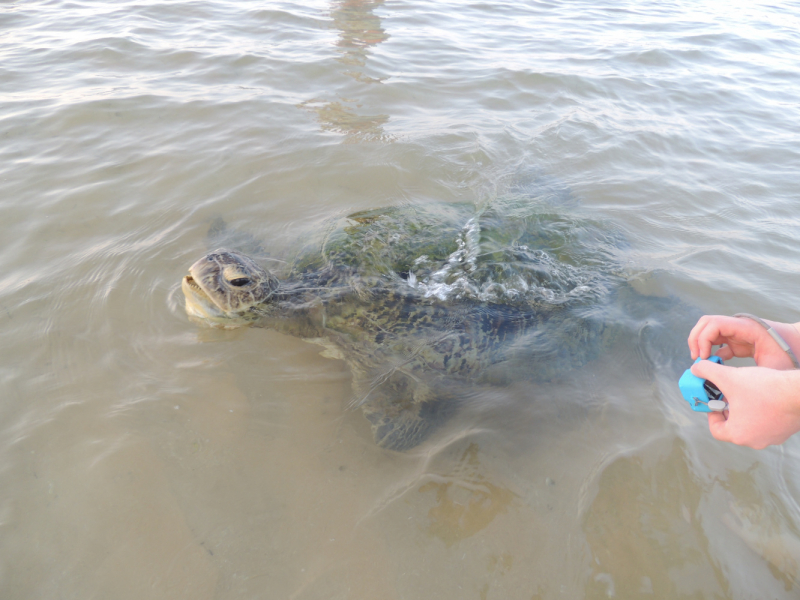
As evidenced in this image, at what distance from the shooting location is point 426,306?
2973mm

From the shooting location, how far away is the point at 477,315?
2939mm

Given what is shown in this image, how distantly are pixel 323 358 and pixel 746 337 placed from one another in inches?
88.3

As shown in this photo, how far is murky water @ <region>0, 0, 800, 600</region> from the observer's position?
70.5 inches

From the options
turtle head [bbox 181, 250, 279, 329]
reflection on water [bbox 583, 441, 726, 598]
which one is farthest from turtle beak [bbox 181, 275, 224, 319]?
reflection on water [bbox 583, 441, 726, 598]

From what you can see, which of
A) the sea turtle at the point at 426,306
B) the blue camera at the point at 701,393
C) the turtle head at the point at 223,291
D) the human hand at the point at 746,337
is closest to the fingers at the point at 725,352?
the human hand at the point at 746,337

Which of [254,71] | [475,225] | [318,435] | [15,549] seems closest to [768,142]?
[475,225]

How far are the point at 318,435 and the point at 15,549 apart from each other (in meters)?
1.32

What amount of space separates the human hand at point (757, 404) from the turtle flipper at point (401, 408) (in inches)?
54.0

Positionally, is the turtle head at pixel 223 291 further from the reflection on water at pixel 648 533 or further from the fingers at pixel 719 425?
the fingers at pixel 719 425

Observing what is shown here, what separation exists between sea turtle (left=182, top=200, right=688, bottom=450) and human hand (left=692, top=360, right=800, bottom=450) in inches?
50.0

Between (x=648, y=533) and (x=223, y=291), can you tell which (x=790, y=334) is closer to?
(x=648, y=533)

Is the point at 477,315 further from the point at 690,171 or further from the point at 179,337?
the point at 690,171

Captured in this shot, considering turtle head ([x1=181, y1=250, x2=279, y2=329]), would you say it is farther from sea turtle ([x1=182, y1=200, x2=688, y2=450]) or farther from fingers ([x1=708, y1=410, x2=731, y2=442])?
fingers ([x1=708, y1=410, x2=731, y2=442])

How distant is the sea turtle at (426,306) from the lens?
8.90ft
